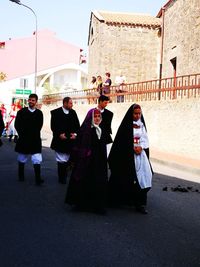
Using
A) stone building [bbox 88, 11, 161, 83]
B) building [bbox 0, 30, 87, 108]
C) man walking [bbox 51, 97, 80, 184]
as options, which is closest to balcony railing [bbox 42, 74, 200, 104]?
man walking [bbox 51, 97, 80, 184]

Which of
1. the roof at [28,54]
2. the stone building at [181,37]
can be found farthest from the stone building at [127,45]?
the roof at [28,54]

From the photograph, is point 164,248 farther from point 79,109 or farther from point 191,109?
point 79,109

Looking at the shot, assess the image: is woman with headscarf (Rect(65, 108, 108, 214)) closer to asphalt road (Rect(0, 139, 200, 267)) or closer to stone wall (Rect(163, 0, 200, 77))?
asphalt road (Rect(0, 139, 200, 267))

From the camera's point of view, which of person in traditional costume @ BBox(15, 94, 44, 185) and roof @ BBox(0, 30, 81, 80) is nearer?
person in traditional costume @ BBox(15, 94, 44, 185)

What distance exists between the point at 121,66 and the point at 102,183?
24.5 metres

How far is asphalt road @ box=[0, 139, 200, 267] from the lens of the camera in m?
4.35

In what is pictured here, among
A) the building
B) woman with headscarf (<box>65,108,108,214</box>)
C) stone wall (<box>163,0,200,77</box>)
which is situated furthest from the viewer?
the building

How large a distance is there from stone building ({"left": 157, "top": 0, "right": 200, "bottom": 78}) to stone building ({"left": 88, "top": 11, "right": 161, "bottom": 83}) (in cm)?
473

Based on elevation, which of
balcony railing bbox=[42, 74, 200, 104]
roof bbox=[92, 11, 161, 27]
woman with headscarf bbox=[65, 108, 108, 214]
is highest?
roof bbox=[92, 11, 161, 27]

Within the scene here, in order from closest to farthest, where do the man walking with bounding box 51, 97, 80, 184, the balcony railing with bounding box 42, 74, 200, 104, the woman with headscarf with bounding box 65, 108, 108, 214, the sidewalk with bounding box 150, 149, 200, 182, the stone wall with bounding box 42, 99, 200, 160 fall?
the woman with headscarf with bounding box 65, 108, 108, 214 → the man walking with bounding box 51, 97, 80, 184 → the sidewalk with bounding box 150, 149, 200, 182 → the stone wall with bounding box 42, 99, 200, 160 → the balcony railing with bounding box 42, 74, 200, 104

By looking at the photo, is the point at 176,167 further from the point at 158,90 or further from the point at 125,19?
the point at 125,19

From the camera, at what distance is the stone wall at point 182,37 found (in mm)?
19984

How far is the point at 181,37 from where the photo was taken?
21.7m

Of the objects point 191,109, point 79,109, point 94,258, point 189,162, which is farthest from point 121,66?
point 94,258
